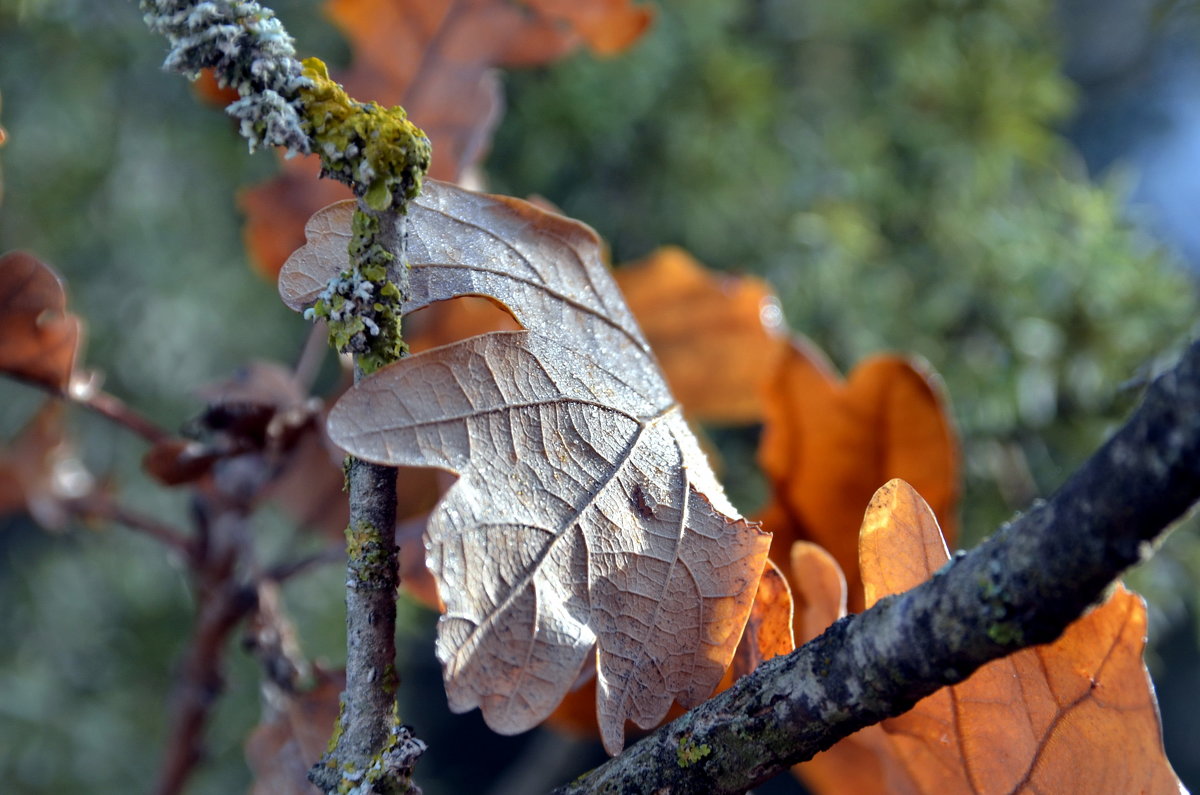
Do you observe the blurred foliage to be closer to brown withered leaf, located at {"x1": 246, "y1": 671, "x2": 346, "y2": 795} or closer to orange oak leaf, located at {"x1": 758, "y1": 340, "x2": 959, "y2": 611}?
orange oak leaf, located at {"x1": 758, "y1": 340, "x2": 959, "y2": 611}

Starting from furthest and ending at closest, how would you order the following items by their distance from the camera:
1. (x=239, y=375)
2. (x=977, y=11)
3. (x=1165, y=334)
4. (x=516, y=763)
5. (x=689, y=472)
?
(x=516, y=763) → (x=977, y=11) → (x=1165, y=334) → (x=239, y=375) → (x=689, y=472)

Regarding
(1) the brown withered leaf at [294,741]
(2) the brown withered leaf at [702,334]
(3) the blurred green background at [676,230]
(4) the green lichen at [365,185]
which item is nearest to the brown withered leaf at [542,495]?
(4) the green lichen at [365,185]

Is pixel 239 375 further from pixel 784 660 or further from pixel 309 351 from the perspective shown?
pixel 784 660

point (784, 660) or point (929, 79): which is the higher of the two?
point (929, 79)

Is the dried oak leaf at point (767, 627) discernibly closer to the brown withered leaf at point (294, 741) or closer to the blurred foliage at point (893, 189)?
the brown withered leaf at point (294, 741)

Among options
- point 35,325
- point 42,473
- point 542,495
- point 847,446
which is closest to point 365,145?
point 542,495

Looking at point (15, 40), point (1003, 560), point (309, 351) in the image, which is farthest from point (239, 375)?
point (15, 40)

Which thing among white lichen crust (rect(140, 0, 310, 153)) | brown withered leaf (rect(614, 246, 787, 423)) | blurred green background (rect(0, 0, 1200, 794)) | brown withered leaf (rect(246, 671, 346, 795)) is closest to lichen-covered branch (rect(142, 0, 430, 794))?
white lichen crust (rect(140, 0, 310, 153))
